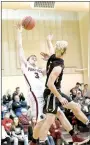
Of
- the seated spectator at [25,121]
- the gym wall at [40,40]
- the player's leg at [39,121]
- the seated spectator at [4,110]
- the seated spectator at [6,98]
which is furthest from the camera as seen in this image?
the gym wall at [40,40]

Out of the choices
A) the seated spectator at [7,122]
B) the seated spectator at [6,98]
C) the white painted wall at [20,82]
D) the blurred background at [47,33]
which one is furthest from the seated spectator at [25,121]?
the white painted wall at [20,82]

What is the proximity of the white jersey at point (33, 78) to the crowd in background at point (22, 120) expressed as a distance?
116 cm

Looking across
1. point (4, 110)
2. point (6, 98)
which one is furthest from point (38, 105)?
point (6, 98)

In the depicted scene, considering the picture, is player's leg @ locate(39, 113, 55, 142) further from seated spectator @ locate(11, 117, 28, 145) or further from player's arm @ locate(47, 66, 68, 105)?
seated spectator @ locate(11, 117, 28, 145)

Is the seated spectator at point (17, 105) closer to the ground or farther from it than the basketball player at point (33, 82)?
closer to the ground

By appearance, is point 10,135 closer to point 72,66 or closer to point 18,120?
point 18,120

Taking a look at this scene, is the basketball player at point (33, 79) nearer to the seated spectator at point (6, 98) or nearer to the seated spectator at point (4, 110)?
the seated spectator at point (4, 110)

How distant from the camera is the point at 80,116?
3088mm

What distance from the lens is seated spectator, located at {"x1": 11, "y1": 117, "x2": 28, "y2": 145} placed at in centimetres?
482

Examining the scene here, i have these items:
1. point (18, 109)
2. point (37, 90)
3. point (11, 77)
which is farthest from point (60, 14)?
point (37, 90)

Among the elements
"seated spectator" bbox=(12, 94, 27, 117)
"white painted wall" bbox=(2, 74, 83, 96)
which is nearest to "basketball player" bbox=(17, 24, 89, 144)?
"seated spectator" bbox=(12, 94, 27, 117)

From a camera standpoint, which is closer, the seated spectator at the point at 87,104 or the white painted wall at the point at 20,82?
the seated spectator at the point at 87,104

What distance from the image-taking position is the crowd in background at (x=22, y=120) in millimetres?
4535

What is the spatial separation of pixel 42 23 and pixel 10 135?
9.45ft
